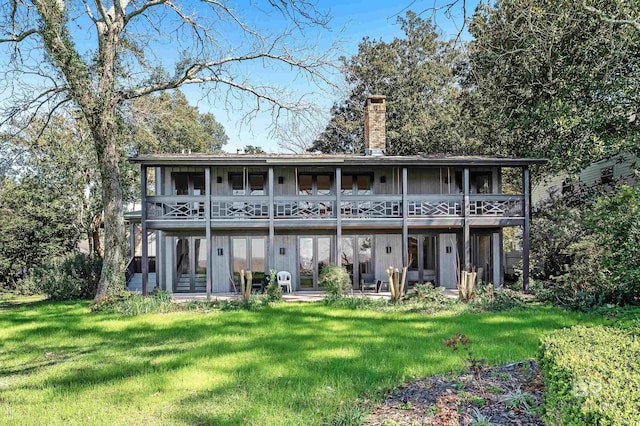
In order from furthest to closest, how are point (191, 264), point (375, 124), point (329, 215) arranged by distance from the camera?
point (375, 124) → point (191, 264) → point (329, 215)

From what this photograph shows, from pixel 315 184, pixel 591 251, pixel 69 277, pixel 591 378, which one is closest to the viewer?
pixel 591 378

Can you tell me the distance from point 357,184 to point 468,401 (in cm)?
1254

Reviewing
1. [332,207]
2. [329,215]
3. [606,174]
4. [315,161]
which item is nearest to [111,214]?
[315,161]

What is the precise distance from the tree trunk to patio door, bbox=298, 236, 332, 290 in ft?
21.6

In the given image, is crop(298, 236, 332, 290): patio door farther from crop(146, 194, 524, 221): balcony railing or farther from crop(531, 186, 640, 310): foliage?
crop(531, 186, 640, 310): foliage

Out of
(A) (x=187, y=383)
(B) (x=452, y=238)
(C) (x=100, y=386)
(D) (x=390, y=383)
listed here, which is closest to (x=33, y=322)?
(C) (x=100, y=386)

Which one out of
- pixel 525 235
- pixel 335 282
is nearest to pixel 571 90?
pixel 525 235

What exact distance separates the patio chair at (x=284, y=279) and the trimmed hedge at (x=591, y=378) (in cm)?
1193

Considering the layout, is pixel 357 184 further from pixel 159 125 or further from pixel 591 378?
pixel 591 378

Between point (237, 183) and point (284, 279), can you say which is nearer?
point (284, 279)

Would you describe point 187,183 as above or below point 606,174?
below

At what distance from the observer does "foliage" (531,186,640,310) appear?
7996 millimetres

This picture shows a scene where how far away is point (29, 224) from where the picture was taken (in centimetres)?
2002

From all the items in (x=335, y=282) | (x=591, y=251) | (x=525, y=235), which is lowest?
(x=335, y=282)
